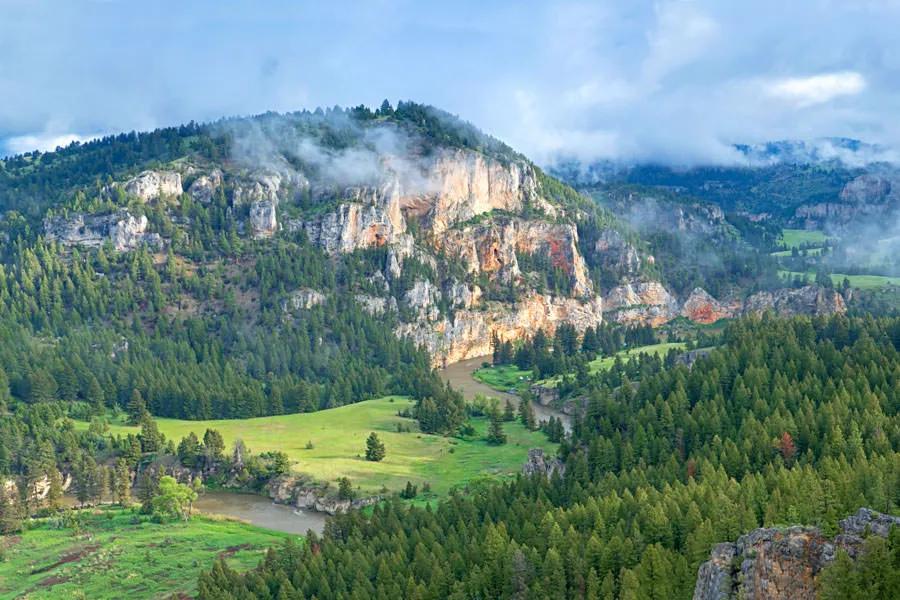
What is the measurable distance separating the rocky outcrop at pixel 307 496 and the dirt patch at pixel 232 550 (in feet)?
72.3

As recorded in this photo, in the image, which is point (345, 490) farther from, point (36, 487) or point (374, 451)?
point (36, 487)

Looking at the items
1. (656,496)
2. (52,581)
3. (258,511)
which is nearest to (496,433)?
(258,511)

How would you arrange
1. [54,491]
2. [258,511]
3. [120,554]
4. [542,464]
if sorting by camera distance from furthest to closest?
[258,511] → [54,491] → [542,464] → [120,554]

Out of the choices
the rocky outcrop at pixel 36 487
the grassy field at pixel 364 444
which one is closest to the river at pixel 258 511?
the rocky outcrop at pixel 36 487

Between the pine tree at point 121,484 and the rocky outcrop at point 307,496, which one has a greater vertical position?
the pine tree at point 121,484

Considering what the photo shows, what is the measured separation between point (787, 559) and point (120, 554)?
85.3 meters

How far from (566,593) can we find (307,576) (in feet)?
93.7

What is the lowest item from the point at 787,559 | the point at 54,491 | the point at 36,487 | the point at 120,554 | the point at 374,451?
the point at 120,554

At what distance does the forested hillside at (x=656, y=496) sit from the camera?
7875cm

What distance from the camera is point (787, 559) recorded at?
→ 2400 inches

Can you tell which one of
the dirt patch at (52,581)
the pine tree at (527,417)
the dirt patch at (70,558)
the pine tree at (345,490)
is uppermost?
the pine tree at (527,417)

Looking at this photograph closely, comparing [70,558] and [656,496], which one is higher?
[656,496]

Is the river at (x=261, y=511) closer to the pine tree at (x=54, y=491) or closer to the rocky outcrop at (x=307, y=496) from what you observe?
the rocky outcrop at (x=307, y=496)

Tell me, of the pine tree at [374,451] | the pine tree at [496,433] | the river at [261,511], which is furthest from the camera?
the pine tree at [496,433]
